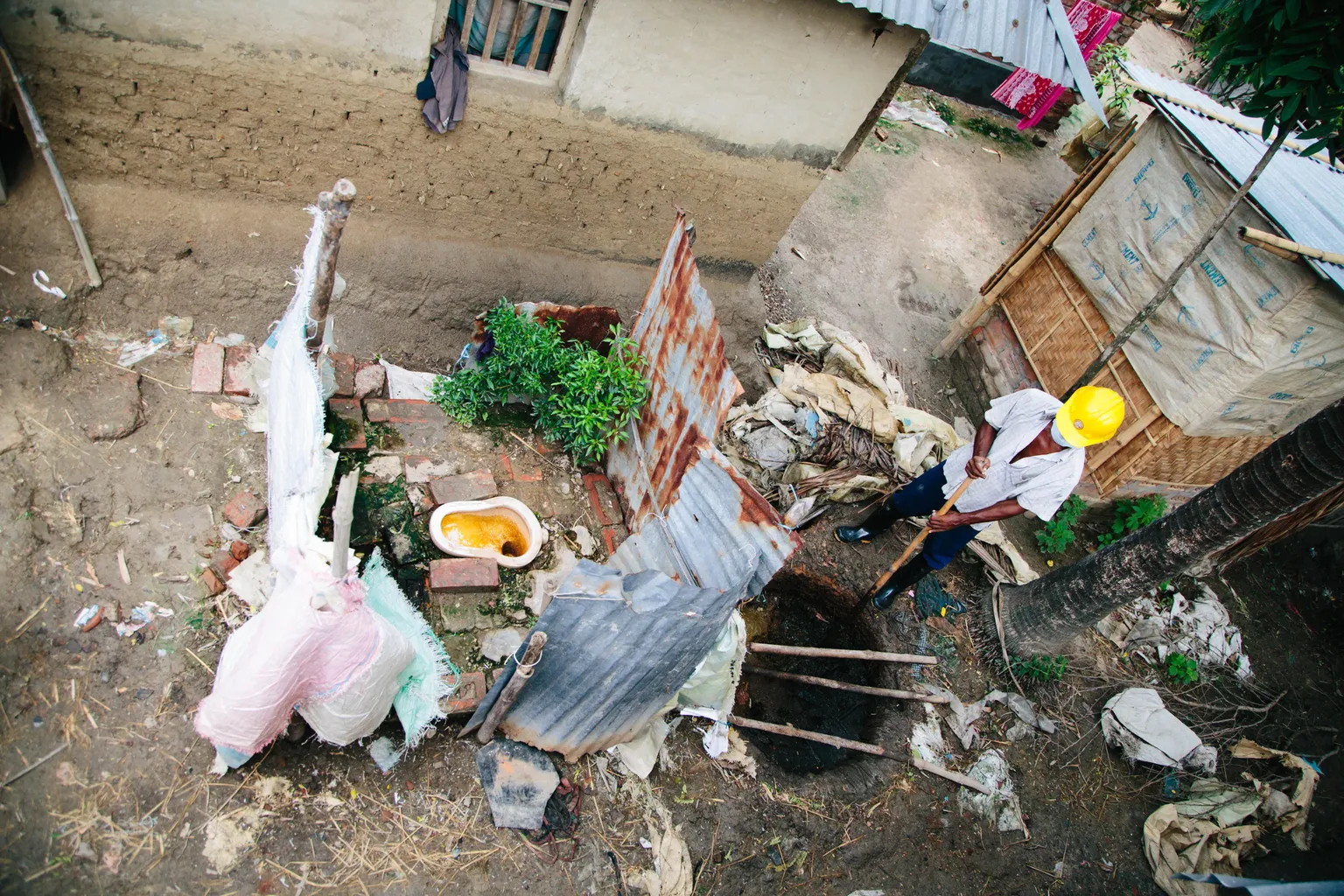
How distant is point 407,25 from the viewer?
4.66 meters

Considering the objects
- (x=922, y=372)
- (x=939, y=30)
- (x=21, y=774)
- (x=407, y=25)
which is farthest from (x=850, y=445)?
(x=21, y=774)

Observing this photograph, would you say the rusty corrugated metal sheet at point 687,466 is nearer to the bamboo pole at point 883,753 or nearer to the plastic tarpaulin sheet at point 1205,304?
the bamboo pole at point 883,753

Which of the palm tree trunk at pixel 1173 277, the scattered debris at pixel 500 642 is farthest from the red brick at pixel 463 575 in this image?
the palm tree trunk at pixel 1173 277

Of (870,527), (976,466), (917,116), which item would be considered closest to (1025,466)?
(976,466)

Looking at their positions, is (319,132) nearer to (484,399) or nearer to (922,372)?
(484,399)

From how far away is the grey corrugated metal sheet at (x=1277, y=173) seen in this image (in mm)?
5566

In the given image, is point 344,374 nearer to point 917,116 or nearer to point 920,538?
point 920,538

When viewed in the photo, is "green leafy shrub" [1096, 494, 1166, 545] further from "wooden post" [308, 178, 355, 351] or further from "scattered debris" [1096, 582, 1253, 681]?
"wooden post" [308, 178, 355, 351]

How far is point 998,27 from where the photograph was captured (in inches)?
203

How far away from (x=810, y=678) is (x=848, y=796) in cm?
72

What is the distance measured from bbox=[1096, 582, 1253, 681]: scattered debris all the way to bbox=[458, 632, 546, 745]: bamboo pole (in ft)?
16.0

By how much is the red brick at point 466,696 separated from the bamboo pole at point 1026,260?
619cm

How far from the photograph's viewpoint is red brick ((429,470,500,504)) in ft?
15.2

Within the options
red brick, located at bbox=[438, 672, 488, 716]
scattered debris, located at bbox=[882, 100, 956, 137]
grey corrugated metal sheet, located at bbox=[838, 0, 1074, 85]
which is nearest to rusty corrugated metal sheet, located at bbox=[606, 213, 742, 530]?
red brick, located at bbox=[438, 672, 488, 716]
